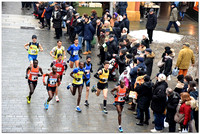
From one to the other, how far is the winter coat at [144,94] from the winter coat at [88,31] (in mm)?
7058

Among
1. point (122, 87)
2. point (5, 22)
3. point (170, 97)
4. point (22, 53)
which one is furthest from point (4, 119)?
point (5, 22)

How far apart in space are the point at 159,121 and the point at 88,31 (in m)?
7.78

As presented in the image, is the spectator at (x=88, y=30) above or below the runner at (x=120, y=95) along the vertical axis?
above

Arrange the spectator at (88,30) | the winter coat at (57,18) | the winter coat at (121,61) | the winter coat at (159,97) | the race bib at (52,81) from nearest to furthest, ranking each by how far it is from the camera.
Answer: the winter coat at (159,97) → the race bib at (52,81) → the winter coat at (121,61) → the spectator at (88,30) → the winter coat at (57,18)

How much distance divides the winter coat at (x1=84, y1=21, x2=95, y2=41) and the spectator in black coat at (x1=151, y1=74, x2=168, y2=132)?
24.4 feet

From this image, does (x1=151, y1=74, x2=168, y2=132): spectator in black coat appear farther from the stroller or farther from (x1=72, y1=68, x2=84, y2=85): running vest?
the stroller

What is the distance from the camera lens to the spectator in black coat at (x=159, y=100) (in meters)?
10.1

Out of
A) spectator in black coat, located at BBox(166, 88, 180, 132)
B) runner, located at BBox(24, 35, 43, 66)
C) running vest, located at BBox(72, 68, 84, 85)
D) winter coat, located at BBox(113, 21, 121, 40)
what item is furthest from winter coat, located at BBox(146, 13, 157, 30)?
spectator in black coat, located at BBox(166, 88, 180, 132)

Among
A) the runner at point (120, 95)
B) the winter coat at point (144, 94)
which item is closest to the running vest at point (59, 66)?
the runner at point (120, 95)

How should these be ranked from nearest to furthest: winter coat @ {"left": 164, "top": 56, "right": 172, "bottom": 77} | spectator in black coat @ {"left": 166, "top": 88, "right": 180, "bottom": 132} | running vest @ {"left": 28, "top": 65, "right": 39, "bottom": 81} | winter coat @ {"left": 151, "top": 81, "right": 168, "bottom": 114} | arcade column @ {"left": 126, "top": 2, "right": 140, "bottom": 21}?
spectator in black coat @ {"left": 166, "top": 88, "right": 180, "bottom": 132} → winter coat @ {"left": 151, "top": 81, "right": 168, "bottom": 114} → running vest @ {"left": 28, "top": 65, "right": 39, "bottom": 81} → winter coat @ {"left": 164, "top": 56, "right": 172, "bottom": 77} → arcade column @ {"left": 126, "top": 2, "right": 140, "bottom": 21}

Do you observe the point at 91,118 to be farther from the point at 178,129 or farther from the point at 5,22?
the point at 5,22

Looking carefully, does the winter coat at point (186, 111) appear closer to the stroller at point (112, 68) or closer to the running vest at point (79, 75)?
the running vest at point (79, 75)

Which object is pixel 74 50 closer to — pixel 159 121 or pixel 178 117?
pixel 159 121

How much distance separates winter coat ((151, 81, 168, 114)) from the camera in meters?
10.1
